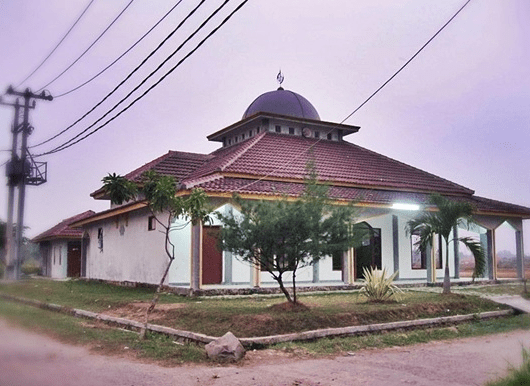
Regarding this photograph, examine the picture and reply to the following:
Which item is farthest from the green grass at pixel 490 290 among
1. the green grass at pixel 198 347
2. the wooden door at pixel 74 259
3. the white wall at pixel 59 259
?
the white wall at pixel 59 259

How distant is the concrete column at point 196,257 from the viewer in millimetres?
16234

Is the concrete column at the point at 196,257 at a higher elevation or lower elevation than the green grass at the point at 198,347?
higher

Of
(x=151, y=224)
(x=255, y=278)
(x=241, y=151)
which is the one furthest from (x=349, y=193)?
(x=151, y=224)

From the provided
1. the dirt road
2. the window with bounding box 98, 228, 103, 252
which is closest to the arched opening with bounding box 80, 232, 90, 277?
the window with bounding box 98, 228, 103, 252

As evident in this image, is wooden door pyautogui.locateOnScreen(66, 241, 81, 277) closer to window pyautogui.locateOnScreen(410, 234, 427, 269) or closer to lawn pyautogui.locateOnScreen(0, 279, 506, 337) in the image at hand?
lawn pyautogui.locateOnScreen(0, 279, 506, 337)

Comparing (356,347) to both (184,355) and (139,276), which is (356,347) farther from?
(139,276)

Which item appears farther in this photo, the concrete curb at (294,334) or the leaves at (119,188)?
the leaves at (119,188)

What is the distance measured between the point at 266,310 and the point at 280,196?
530 cm

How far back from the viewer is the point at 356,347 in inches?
391

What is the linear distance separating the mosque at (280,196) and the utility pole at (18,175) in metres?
12.1

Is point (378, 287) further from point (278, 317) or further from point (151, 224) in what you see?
point (151, 224)

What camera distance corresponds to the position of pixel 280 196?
16625 millimetres

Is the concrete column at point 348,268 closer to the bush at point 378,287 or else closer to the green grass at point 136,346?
the bush at point 378,287

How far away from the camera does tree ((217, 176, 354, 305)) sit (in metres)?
11.8
